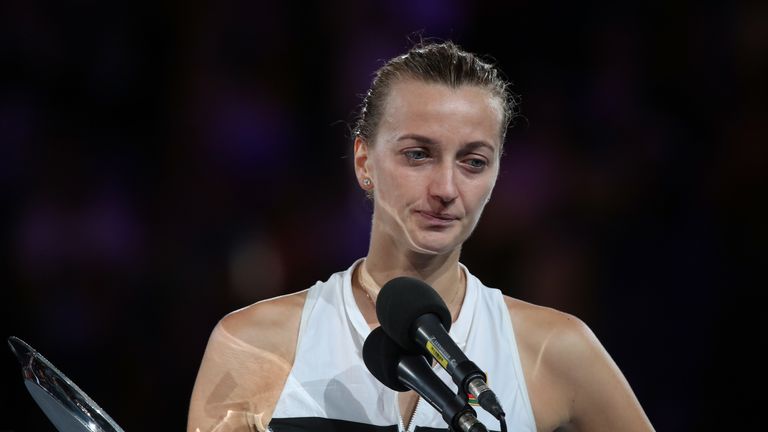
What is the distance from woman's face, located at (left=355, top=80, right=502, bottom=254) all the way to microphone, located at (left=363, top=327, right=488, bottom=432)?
401 millimetres

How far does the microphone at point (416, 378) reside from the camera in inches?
36.1

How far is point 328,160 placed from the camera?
2242mm

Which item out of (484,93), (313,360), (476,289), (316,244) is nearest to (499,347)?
(476,289)

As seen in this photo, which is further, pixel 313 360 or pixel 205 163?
pixel 205 163

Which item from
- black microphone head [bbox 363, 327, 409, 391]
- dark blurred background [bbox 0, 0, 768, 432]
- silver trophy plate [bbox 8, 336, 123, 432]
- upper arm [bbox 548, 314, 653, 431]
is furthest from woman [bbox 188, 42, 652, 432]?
silver trophy plate [bbox 8, 336, 123, 432]

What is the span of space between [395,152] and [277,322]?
404mm

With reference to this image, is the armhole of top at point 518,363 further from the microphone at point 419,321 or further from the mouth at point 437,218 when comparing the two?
the microphone at point 419,321

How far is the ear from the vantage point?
162 cm

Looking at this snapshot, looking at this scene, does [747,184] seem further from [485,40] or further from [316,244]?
[316,244]

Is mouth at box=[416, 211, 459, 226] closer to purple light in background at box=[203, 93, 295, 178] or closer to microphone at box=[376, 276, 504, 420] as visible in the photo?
microphone at box=[376, 276, 504, 420]

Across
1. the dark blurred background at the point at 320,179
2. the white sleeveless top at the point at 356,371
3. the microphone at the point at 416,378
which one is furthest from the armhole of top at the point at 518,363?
the dark blurred background at the point at 320,179

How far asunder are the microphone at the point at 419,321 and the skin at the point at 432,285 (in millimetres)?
412

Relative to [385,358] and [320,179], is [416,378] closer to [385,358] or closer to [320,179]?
[385,358]

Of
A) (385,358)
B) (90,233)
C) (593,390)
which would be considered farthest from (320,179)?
(385,358)
